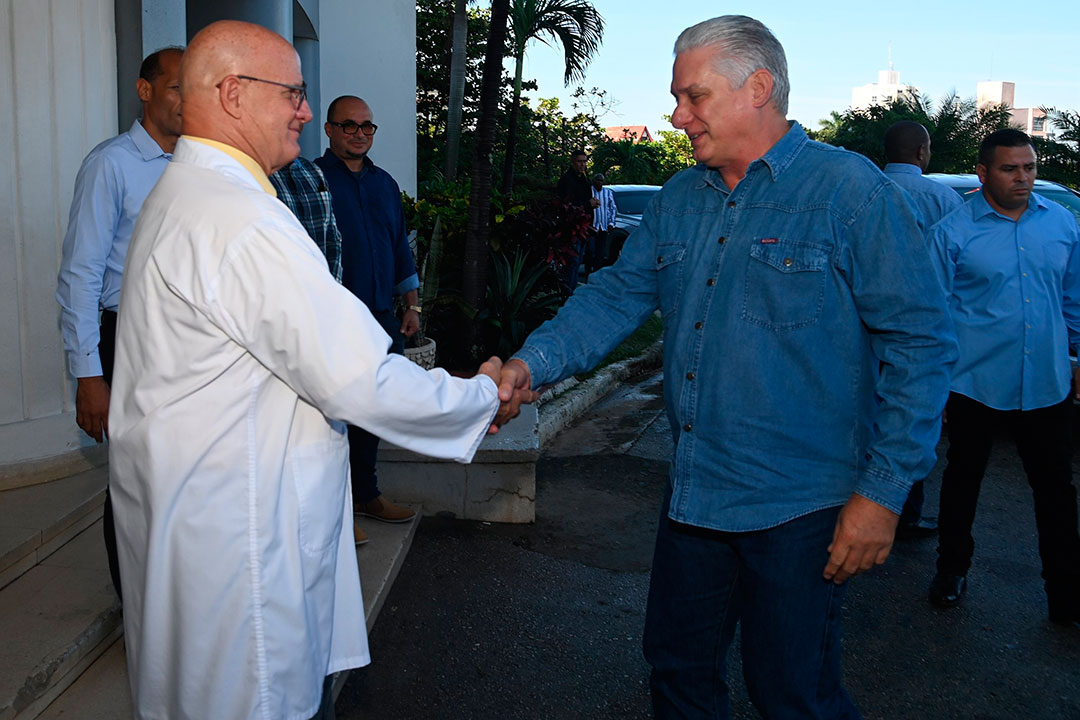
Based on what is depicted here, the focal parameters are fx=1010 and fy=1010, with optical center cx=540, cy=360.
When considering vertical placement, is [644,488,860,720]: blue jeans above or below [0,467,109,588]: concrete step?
above

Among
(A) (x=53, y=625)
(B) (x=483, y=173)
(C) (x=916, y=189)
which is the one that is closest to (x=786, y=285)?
(A) (x=53, y=625)

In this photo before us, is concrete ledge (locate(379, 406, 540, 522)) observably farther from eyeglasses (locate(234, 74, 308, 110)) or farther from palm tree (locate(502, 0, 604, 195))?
palm tree (locate(502, 0, 604, 195))

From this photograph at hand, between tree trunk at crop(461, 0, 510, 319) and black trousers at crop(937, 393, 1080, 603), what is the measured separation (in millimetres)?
4168

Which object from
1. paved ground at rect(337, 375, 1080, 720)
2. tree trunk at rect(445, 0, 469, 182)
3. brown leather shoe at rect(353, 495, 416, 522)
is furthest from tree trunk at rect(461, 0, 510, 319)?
tree trunk at rect(445, 0, 469, 182)

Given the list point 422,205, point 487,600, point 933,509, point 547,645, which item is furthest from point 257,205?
point 422,205

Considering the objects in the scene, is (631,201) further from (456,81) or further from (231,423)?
(231,423)

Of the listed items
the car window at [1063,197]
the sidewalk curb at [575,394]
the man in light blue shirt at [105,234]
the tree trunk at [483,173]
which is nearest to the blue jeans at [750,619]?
the man in light blue shirt at [105,234]

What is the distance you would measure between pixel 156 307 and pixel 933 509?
209 inches

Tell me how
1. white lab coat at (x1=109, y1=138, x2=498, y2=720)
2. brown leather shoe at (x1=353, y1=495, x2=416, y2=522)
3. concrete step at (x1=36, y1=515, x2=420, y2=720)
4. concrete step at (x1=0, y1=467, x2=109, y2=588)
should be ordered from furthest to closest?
brown leather shoe at (x1=353, y1=495, x2=416, y2=522) → concrete step at (x1=0, y1=467, x2=109, y2=588) → concrete step at (x1=36, y1=515, x2=420, y2=720) → white lab coat at (x1=109, y1=138, x2=498, y2=720)

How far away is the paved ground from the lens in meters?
3.83

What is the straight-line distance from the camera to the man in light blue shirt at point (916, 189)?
5.55m

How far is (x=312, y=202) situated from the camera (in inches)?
179

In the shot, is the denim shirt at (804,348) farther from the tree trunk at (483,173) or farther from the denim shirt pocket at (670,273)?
the tree trunk at (483,173)

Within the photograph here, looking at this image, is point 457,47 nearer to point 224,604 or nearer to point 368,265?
point 368,265
